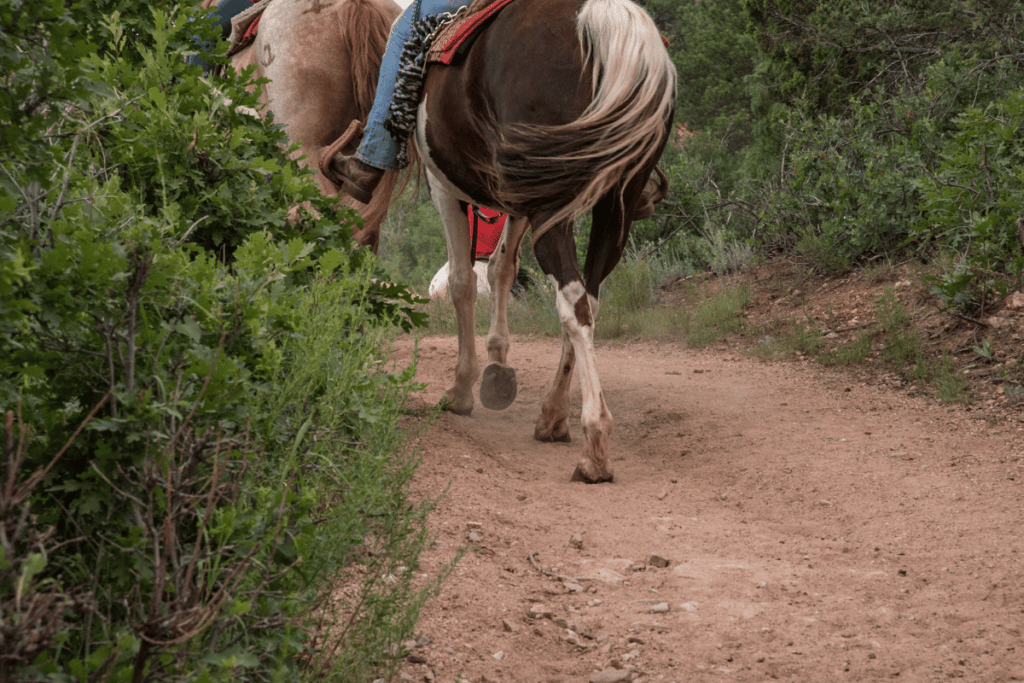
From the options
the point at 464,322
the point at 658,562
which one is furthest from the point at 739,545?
the point at 464,322

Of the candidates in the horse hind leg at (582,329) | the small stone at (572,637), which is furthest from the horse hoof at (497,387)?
the small stone at (572,637)

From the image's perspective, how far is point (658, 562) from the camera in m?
3.26

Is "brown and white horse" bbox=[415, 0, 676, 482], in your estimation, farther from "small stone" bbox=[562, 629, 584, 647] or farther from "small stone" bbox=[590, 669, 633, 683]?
"small stone" bbox=[590, 669, 633, 683]

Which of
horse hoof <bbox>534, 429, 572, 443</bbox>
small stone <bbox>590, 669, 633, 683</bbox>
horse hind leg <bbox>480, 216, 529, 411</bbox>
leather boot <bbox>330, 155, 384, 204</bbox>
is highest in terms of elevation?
leather boot <bbox>330, 155, 384, 204</bbox>

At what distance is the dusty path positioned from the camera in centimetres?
255

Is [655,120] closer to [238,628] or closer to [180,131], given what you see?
[180,131]

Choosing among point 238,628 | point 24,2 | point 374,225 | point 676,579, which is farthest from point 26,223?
point 374,225

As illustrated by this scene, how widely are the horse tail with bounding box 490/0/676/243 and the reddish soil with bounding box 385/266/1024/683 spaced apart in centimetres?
140

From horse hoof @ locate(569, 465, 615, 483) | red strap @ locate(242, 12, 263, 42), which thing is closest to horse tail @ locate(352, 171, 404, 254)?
red strap @ locate(242, 12, 263, 42)

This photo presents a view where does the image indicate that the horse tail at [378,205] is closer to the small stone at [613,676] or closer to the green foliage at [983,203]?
the small stone at [613,676]

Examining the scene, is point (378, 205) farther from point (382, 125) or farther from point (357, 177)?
point (382, 125)

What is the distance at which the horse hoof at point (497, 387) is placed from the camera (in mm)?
5602

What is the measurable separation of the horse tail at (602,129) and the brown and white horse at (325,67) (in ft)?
5.76

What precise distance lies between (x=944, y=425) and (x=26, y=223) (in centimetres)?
463
